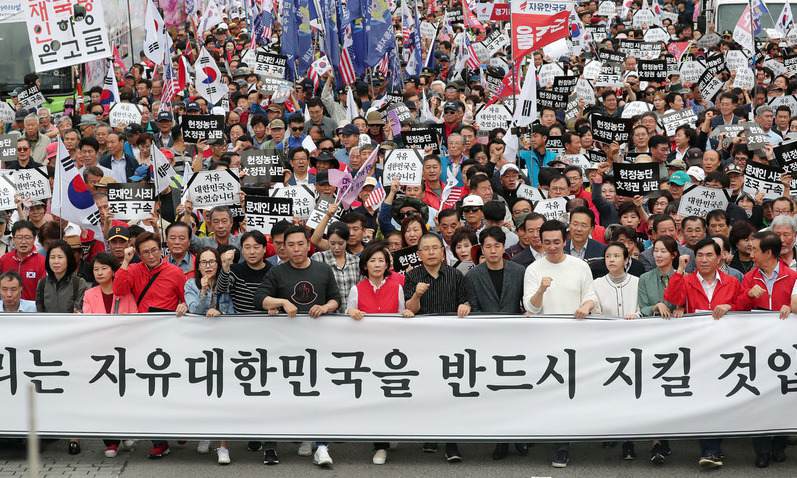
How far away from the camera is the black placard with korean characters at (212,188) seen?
38.1 feet

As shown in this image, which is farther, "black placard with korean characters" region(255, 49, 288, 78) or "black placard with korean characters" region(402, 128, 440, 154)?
"black placard with korean characters" region(255, 49, 288, 78)

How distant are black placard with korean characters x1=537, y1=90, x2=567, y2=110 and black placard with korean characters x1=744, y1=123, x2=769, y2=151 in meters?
3.23

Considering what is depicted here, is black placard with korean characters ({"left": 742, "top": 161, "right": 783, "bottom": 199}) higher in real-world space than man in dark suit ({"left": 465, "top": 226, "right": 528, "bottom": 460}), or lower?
higher

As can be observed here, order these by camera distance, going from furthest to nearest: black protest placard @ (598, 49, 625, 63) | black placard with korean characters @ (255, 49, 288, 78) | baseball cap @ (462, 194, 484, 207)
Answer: black protest placard @ (598, 49, 625, 63) < black placard with korean characters @ (255, 49, 288, 78) < baseball cap @ (462, 194, 484, 207)

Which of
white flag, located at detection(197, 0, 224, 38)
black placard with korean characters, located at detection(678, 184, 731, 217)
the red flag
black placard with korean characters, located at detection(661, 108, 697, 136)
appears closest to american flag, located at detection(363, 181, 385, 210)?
black placard with korean characters, located at detection(678, 184, 731, 217)

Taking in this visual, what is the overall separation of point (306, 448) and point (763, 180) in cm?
516

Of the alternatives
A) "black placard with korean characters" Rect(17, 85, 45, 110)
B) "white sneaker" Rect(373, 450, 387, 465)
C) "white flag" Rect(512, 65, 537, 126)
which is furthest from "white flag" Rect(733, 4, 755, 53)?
"white sneaker" Rect(373, 450, 387, 465)

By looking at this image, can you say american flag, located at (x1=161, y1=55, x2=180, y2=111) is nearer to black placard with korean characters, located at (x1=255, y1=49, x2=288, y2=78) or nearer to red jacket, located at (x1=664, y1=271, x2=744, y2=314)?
black placard with korean characters, located at (x1=255, y1=49, x2=288, y2=78)

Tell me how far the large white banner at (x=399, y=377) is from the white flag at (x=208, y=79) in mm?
10844

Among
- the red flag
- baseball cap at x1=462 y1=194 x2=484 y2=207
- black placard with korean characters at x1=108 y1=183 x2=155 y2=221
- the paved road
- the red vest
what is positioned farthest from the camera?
the red flag

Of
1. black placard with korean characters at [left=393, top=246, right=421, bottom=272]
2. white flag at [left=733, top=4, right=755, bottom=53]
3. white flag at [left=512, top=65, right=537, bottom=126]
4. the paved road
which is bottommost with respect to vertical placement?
the paved road

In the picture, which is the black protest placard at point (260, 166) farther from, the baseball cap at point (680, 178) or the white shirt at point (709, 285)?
the white shirt at point (709, 285)

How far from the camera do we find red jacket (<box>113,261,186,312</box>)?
9266 mm

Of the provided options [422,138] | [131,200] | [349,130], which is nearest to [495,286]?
[131,200]
